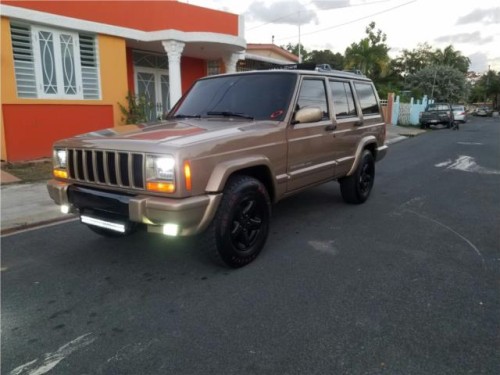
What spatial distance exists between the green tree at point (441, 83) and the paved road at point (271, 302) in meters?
42.3

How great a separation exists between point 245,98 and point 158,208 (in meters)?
1.88

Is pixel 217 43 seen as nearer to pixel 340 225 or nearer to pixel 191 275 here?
pixel 340 225

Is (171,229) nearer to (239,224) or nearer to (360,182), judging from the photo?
(239,224)

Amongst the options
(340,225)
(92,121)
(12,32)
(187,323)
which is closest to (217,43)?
(92,121)

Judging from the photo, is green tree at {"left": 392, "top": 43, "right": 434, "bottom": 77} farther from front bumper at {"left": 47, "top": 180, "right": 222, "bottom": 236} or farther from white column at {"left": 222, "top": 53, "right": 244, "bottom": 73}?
front bumper at {"left": 47, "top": 180, "right": 222, "bottom": 236}

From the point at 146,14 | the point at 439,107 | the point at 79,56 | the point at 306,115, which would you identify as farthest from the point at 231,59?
the point at 439,107

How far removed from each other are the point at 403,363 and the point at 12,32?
33.2ft

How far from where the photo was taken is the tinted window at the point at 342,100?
5.17 m

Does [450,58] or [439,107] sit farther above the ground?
[450,58]

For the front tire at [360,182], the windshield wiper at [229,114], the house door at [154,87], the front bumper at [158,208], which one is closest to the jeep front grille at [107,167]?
the front bumper at [158,208]

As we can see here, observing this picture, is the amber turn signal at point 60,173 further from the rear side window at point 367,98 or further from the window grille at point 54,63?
the window grille at point 54,63

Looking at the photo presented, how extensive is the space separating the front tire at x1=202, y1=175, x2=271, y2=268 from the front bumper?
164mm

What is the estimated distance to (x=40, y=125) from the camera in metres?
9.41

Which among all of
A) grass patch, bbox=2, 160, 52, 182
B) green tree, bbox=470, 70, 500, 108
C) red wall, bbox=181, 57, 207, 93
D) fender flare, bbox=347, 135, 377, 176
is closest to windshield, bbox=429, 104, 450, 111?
red wall, bbox=181, 57, 207, 93
